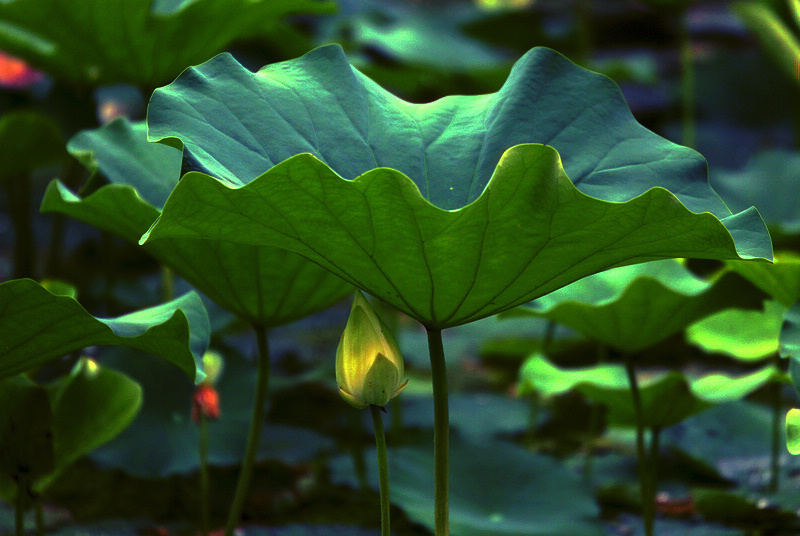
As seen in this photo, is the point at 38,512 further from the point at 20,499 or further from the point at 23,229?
the point at 23,229

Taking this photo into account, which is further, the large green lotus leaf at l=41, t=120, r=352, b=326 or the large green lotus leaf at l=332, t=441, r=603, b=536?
the large green lotus leaf at l=332, t=441, r=603, b=536

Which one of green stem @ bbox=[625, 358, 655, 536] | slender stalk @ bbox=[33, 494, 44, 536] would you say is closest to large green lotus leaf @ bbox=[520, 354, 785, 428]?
green stem @ bbox=[625, 358, 655, 536]

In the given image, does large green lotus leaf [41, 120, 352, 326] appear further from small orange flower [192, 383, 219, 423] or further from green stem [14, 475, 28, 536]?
green stem [14, 475, 28, 536]

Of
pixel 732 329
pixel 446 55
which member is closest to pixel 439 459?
pixel 732 329

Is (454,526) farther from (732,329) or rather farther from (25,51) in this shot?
(25,51)

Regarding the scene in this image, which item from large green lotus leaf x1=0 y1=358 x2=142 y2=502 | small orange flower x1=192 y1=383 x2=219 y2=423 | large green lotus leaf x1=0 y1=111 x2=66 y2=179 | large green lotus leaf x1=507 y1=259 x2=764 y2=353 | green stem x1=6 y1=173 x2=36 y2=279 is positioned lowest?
green stem x1=6 y1=173 x2=36 y2=279

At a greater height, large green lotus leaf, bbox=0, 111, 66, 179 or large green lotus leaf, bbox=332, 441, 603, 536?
large green lotus leaf, bbox=0, 111, 66, 179
